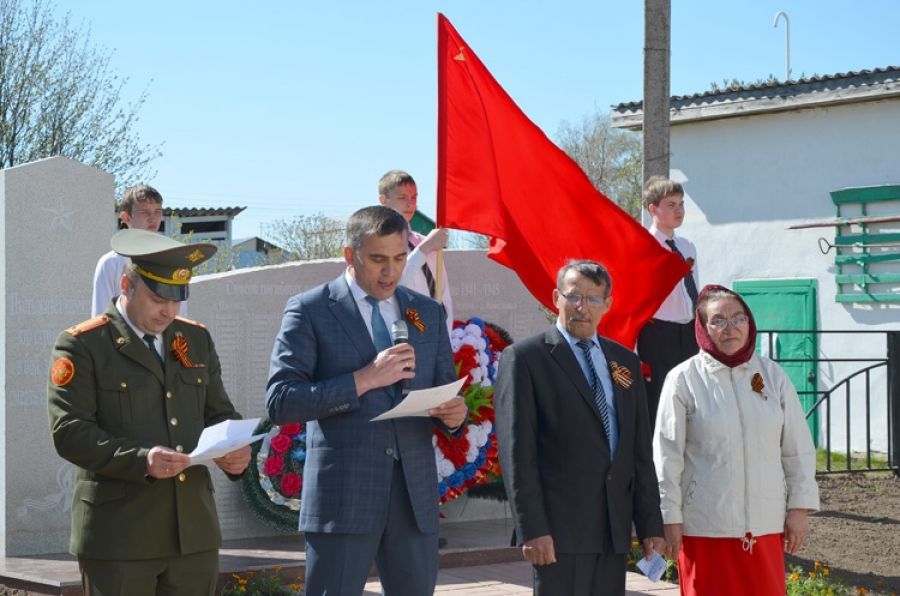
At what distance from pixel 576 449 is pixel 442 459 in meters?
3.47

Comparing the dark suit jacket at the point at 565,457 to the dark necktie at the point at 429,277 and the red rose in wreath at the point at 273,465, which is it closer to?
the dark necktie at the point at 429,277

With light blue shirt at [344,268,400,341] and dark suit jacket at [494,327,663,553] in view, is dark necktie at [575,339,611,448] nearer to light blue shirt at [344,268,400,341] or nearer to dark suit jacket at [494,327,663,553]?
dark suit jacket at [494,327,663,553]

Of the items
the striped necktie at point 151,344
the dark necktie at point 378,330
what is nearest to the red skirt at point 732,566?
the dark necktie at point 378,330

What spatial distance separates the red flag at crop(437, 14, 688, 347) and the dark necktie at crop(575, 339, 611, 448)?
65.5 inches

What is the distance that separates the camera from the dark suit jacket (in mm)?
4598

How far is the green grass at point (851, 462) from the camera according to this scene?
43.2 ft

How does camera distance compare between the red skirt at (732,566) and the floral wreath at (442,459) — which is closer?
the red skirt at (732,566)

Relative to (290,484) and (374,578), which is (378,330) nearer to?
(374,578)

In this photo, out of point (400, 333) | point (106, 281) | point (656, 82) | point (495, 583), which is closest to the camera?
point (400, 333)

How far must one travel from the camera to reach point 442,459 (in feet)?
26.4

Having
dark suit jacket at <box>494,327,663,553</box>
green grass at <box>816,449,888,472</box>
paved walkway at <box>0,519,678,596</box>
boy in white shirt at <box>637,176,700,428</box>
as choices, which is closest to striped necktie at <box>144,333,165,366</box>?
A: dark suit jacket at <box>494,327,663,553</box>

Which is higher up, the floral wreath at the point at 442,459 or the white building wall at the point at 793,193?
the white building wall at the point at 793,193

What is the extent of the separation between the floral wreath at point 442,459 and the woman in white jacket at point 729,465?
2934mm

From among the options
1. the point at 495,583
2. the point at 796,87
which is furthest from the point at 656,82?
the point at 796,87
